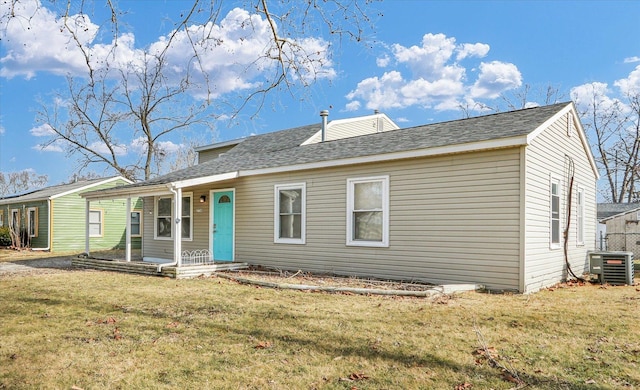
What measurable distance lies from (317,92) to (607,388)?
464 centimetres

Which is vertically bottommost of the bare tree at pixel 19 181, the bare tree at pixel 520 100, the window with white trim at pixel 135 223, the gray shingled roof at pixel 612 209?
the window with white trim at pixel 135 223

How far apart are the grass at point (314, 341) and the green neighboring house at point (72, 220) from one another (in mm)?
15583

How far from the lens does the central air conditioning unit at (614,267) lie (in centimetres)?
1062

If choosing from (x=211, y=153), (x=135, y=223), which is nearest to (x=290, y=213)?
(x=211, y=153)

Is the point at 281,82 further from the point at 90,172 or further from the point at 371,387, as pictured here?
the point at 90,172

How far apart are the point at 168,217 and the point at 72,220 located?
33.9 ft

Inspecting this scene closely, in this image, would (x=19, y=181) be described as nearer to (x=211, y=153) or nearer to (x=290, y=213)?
(x=211, y=153)

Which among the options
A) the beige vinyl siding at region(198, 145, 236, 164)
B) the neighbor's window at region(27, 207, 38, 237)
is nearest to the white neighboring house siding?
the beige vinyl siding at region(198, 145, 236, 164)

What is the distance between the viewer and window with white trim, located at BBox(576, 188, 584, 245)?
11.8m

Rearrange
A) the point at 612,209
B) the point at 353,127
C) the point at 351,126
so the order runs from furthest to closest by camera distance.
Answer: the point at 612,209, the point at 353,127, the point at 351,126

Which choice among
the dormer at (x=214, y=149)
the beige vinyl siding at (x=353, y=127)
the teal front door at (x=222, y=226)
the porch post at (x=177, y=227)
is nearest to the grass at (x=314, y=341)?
the porch post at (x=177, y=227)

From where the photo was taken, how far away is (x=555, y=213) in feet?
33.5

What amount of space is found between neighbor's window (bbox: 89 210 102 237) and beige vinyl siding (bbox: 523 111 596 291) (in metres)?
21.2

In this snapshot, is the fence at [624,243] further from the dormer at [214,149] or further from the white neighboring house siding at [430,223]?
the dormer at [214,149]
